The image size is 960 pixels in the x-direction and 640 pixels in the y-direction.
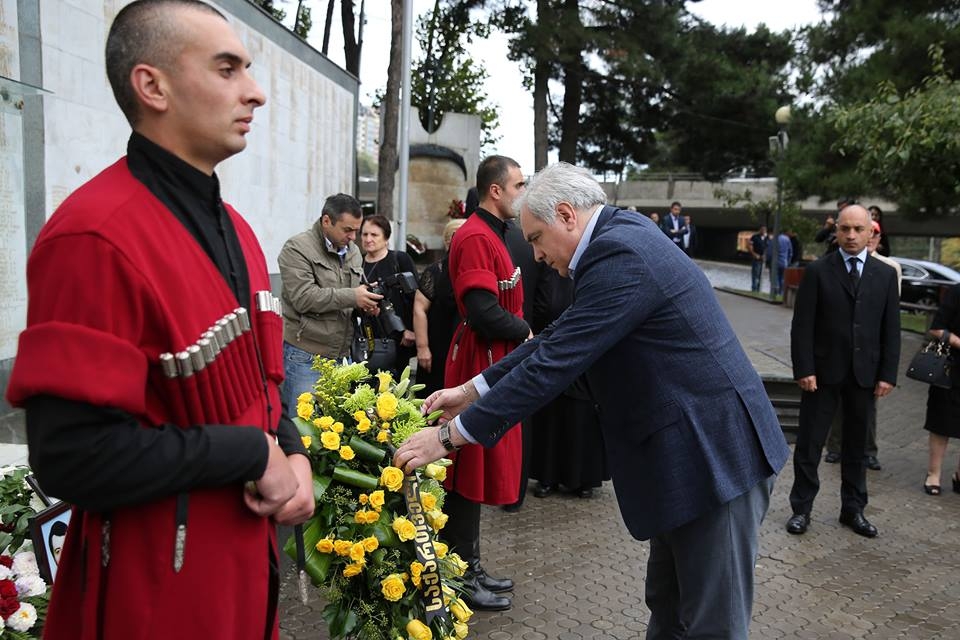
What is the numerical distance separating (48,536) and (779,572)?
4.03 meters

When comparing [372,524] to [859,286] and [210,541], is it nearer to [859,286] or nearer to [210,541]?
[210,541]

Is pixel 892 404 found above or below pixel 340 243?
below

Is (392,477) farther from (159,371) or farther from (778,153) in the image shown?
(778,153)

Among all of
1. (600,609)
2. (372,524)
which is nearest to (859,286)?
(600,609)

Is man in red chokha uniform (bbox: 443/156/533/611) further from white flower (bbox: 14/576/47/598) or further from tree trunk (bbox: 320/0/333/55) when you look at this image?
tree trunk (bbox: 320/0/333/55)

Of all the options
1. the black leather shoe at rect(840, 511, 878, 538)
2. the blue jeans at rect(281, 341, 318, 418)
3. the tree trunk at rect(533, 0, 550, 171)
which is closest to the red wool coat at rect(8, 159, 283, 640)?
the blue jeans at rect(281, 341, 318, 418)

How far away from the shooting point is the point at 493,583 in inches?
179

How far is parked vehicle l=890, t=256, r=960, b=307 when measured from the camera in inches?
885

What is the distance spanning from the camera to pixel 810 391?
5.73 m

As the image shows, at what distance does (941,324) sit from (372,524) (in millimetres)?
5817

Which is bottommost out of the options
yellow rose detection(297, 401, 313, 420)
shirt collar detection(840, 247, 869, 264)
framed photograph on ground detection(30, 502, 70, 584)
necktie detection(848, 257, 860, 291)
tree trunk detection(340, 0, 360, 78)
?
framed photograph on ground detection(30, 502, 70, 584)

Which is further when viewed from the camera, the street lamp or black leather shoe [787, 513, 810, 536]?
the street lamp

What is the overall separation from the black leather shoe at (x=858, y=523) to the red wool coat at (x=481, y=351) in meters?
2.81

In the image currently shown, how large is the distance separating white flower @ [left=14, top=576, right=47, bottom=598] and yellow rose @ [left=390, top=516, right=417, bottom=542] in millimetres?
1202
